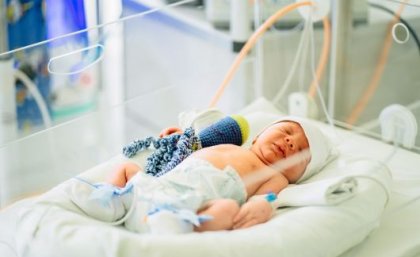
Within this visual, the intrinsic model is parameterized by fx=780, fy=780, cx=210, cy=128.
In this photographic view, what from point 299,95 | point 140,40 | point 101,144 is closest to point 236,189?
point 101,144

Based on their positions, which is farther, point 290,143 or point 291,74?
point 291,74

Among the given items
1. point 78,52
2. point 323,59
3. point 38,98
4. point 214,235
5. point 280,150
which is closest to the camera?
point 214,235

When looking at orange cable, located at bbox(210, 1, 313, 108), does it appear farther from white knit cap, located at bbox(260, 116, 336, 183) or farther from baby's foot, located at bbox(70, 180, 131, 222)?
baby's foot, located at bbox(70, 180, 131, 222)

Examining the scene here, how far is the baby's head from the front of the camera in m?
1.47

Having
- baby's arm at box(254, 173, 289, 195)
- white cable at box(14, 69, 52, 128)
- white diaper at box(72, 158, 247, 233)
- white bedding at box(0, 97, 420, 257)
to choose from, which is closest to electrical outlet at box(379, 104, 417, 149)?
white bedding at box(0, 97, 420, 257)

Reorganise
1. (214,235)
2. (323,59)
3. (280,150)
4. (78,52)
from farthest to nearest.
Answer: (323,59), (78,52), (280,150), (214,235)

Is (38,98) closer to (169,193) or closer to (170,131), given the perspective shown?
(170,131)

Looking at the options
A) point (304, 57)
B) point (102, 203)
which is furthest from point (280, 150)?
point (304, 57)

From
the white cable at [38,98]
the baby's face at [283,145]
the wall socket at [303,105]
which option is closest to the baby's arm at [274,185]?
the baby's face at [283,145]

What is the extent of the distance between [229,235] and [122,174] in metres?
A: 0.28

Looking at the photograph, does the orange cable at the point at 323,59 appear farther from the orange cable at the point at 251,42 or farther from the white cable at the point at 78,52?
the white cable at the point at 78,52

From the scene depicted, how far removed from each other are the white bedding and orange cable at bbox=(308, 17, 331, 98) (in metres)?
0.55

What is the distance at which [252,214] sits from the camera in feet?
4.28

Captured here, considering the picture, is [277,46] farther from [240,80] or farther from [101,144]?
[101,144]
